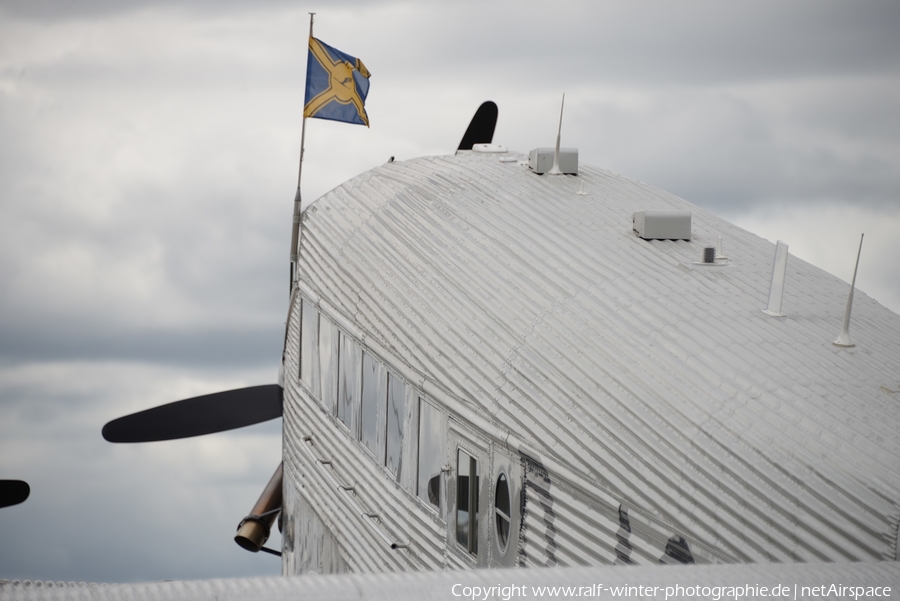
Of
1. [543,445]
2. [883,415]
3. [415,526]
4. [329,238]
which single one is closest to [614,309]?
[543,445]

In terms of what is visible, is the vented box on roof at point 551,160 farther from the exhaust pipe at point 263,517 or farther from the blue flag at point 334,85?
the exhaust pipe at point 263,517

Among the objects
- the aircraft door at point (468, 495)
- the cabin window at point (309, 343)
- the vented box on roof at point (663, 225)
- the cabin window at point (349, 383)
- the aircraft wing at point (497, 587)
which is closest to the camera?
the aircraft wing at point (497, 587)

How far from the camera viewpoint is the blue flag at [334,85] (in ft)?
50.4

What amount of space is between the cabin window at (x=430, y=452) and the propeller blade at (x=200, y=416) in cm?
774

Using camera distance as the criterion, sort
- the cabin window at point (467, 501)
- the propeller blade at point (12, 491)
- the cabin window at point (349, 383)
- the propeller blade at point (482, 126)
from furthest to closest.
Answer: the propeller blade at point (482, 126), the cabin window at point (349, 383), the propeller blade at point (12, 491), the cabin window at point (467, 501)

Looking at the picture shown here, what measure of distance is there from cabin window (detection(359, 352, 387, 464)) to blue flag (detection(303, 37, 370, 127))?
6.41 meters

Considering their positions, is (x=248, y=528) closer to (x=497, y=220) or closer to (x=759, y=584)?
(x=497, y=220)

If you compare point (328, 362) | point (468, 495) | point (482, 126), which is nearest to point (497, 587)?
point (468, 495)

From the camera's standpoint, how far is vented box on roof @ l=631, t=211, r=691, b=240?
971cm

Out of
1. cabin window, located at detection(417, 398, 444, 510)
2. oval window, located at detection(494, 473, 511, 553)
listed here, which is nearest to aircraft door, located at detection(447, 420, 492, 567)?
oval window, located at detection(494, 473, 511, 553)

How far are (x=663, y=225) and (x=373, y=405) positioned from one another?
3.92 m

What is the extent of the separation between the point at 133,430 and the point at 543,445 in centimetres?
1147

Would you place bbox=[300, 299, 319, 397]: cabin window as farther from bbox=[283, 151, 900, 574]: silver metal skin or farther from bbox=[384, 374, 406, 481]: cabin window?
bbox=[384, 374, 406, 481]: cabin window

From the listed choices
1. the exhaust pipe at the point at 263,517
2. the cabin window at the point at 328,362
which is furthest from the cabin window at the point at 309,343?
the exhaust pipe at the point at 263,517
